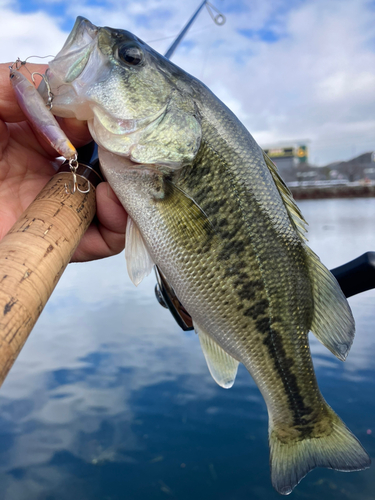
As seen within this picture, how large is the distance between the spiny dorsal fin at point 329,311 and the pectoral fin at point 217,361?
1.30 ft

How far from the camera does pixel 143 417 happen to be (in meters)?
5.32

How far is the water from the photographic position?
4223 millimetres

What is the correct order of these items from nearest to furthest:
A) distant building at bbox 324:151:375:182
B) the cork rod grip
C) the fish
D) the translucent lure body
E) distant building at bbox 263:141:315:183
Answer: the cork rod grip < the translucent lure body < the fish < distant building at bbox 324:151:375:182 < distant building at bbox 263:141:315:183

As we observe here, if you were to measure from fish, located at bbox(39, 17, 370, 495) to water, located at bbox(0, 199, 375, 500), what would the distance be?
3379mm

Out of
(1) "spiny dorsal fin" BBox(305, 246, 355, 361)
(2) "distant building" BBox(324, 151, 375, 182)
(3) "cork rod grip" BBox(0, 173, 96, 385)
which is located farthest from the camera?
(2) "distant building" BBox(324, 151, 375, 182)

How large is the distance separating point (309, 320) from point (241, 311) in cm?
32

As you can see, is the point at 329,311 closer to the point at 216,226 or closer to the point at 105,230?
the point at 216,226

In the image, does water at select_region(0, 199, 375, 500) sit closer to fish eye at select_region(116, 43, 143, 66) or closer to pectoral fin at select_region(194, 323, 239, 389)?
pectoral fin at select_region(194, 323, 239, 389)

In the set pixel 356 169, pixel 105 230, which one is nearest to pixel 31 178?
pixel 105 230

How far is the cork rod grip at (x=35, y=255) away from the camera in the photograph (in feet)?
2.51

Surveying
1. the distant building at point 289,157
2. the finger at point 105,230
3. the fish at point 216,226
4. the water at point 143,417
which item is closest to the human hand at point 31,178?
the finger at point 105,230

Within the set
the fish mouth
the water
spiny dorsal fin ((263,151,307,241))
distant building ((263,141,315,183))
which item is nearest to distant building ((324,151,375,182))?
distant building ((263,141,315,183))

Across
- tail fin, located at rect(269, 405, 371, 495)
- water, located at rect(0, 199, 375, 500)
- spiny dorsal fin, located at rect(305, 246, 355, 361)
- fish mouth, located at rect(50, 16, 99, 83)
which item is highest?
fish mouth, located at rect(50, 16, 99, 83)

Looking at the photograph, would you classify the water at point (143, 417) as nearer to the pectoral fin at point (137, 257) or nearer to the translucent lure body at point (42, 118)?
the pectoral fin at point (137, 257)
